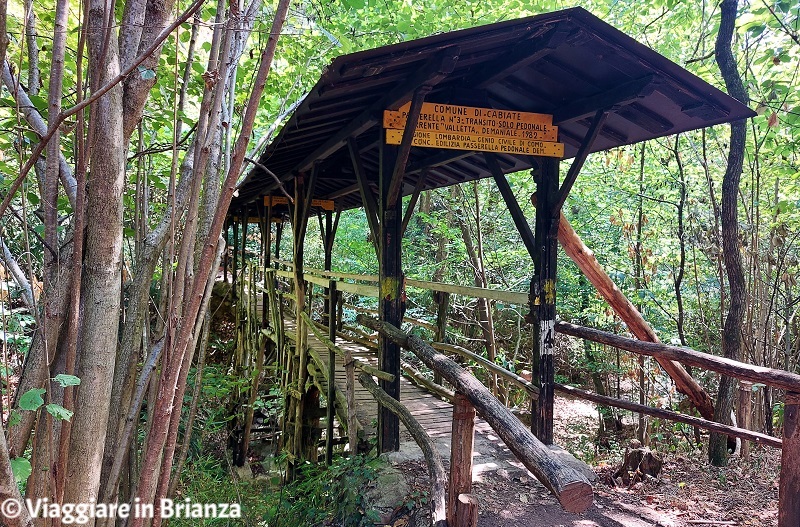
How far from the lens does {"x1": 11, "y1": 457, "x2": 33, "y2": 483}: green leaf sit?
1.23m

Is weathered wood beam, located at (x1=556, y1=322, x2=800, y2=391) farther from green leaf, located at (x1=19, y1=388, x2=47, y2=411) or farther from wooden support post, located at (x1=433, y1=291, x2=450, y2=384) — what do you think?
green leaf, located at (x1=19, y1=388, x2=47, y2=411)

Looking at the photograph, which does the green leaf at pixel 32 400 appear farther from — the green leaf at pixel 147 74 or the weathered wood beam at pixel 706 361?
the weathered wood beam at pixel 706 361

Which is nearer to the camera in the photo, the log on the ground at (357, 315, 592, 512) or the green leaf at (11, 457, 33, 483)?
the green leaf at (11, 457, 33, 483)

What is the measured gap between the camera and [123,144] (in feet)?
5.06

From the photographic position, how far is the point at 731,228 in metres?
5.25

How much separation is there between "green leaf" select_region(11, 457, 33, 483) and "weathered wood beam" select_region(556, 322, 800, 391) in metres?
3.37

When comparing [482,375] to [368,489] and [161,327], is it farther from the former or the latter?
[161,327]

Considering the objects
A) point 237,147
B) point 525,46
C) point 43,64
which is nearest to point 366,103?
point 525,46

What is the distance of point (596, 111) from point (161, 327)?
11.3ft

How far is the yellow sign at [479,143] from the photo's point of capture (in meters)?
3.85

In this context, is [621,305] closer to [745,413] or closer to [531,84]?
[745,413]

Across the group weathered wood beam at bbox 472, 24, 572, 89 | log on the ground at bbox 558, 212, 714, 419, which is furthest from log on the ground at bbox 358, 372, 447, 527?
log on the ground at bbox 558, 212, 714, 419

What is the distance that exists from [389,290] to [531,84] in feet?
6.79

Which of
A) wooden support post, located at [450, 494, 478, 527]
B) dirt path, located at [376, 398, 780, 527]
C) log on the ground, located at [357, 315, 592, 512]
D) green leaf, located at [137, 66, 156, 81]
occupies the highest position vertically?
green leaf, located at [137, 66, 156, 81]
